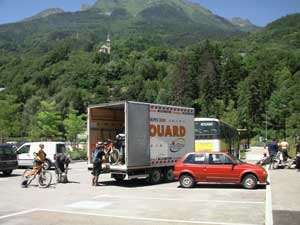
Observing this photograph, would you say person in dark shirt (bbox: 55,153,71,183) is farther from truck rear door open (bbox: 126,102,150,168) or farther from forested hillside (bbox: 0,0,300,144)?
forested hillside (bbox: 0,0,300,144)

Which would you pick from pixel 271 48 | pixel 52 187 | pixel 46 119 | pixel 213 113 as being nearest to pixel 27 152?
pixel 52 187

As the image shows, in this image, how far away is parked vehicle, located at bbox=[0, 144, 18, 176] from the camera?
960 inches

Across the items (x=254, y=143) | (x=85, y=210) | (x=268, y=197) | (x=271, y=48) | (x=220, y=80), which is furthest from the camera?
(x=271, y=48)

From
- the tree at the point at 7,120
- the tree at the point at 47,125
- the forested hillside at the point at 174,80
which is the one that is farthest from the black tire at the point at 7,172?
the forested hillside at the point at 174,80

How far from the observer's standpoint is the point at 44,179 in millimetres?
19391

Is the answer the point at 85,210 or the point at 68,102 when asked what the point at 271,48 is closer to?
the point at 68,102

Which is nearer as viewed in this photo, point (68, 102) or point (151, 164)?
point (151, 164)

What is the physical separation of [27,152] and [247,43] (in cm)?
13693

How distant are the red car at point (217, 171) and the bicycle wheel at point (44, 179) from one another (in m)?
5.14

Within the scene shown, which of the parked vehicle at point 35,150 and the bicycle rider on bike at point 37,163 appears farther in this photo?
the parked vehicle at point 35,150

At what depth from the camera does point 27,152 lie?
31.1 meters

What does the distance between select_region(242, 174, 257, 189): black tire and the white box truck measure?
13.5 feet

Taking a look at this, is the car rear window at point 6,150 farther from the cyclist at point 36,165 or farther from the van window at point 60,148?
the cyclist at point 36,165

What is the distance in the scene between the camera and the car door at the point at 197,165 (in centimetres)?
1845
